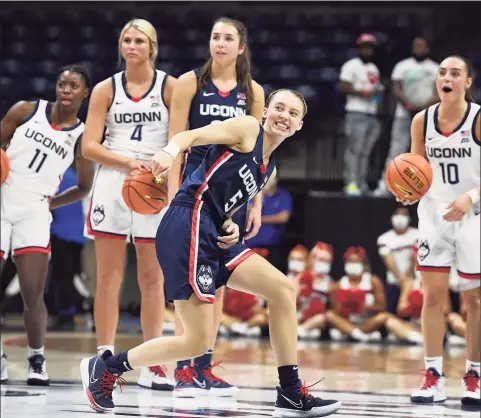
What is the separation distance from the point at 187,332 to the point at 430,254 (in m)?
1.81

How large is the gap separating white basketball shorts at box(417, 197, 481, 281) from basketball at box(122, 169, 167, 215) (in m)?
1.53

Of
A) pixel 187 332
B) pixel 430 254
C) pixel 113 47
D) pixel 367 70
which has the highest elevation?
pixel 113 47

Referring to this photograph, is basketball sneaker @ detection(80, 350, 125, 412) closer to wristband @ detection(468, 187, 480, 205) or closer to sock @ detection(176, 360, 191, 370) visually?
sock @ detection(176, 360, 191, 370)

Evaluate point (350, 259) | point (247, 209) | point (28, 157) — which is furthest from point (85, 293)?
point (247, 209)

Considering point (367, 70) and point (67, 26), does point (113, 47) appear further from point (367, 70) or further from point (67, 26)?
point (367, 70)

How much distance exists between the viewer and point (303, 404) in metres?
4.60

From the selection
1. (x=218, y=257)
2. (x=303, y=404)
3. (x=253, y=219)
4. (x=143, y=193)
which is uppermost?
(x=143, y=193)

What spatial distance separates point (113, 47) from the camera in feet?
45.4

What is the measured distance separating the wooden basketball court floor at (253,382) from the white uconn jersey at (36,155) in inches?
45.6

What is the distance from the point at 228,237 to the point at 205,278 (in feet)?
0.71

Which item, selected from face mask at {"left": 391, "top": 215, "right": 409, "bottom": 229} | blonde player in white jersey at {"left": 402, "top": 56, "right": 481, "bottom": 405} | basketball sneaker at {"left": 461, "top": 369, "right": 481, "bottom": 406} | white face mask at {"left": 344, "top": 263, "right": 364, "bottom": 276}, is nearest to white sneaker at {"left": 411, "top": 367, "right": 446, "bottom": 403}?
blonde player in white jersey at {"left": 402, "top": 56, "right": 481, "bottom": 405}

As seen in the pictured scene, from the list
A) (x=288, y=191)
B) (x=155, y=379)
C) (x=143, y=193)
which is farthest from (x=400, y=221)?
(x=143, y=193)

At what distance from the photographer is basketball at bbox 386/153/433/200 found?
17.8 ft

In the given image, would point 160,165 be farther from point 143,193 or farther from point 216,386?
point 216,386
